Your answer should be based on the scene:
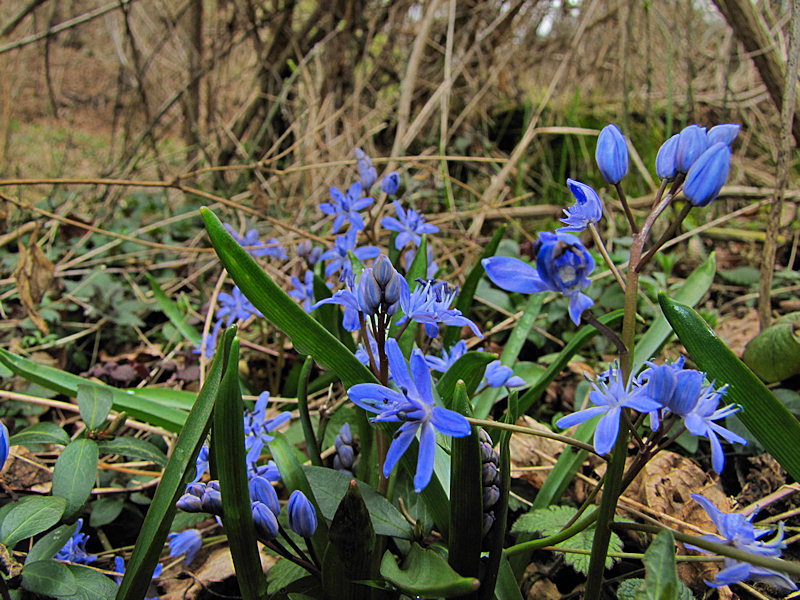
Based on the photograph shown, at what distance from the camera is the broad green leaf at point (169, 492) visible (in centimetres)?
96

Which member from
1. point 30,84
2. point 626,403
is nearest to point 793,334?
point 626,403

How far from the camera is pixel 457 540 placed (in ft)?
3.03

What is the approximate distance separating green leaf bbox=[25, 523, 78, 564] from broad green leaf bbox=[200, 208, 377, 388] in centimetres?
58

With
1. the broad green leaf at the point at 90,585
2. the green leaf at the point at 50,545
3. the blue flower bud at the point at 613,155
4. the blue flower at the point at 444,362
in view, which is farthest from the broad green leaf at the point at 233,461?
the blue flower bud at the point at 613,155

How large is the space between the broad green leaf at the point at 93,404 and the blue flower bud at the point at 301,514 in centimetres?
57

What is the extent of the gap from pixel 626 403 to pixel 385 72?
3.77m

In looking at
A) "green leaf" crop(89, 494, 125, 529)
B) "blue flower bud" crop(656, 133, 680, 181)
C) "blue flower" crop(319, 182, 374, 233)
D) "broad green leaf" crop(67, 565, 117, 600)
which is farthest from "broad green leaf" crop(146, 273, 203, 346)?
"blue flower bud" crop(656, 133, 680, 181)

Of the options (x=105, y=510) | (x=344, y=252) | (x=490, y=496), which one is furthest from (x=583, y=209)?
(x=105, y=510)

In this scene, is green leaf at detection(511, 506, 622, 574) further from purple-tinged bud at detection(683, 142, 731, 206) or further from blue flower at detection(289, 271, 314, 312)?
blue flower at detection(289, 271, 314, 312)

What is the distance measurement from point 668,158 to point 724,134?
10cm

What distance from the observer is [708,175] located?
78 cm

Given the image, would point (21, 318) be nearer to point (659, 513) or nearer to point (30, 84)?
point (659, 513)

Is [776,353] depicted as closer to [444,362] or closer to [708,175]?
[444,362]

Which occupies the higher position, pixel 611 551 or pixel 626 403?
pixel 626 403
